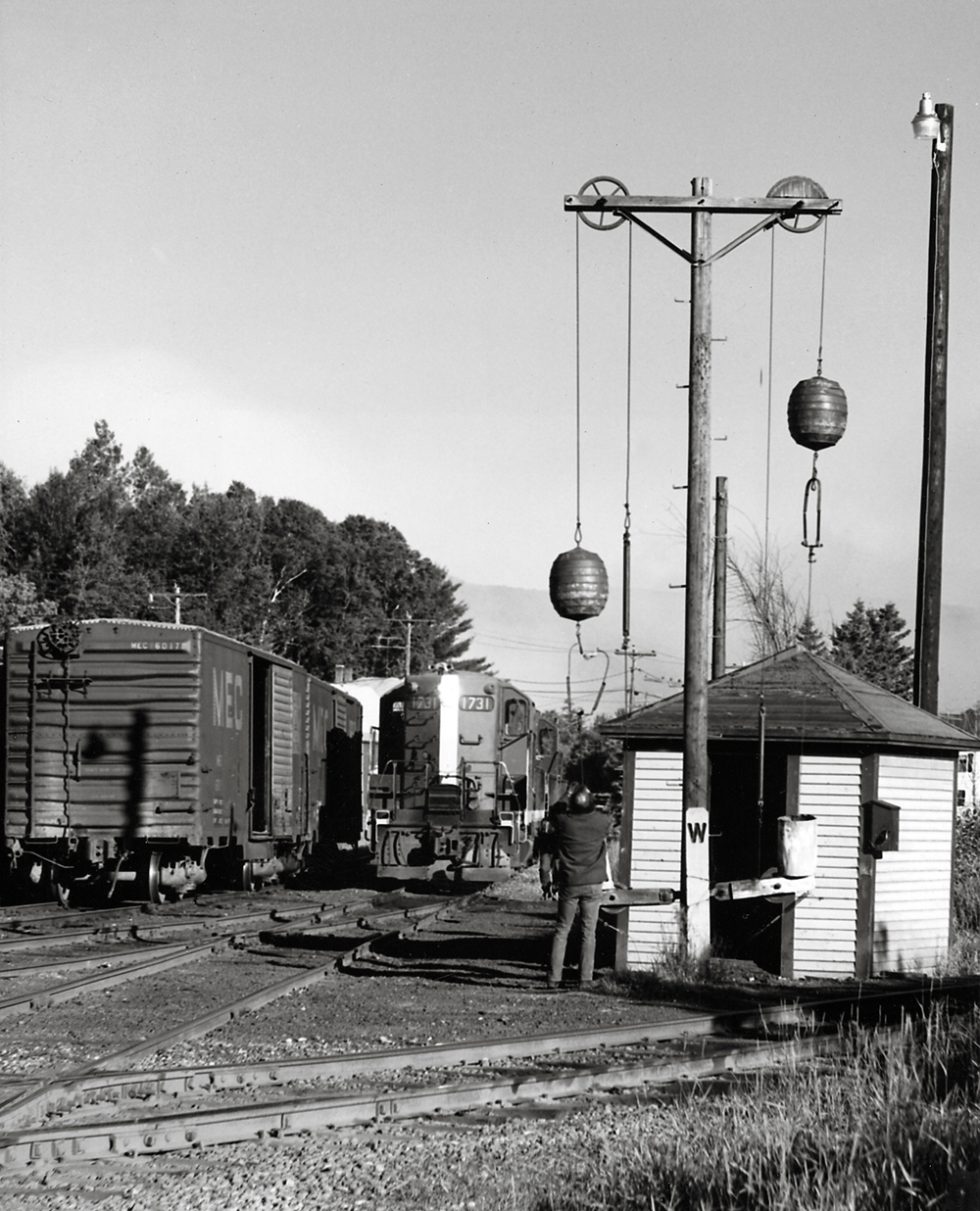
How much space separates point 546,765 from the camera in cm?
2980

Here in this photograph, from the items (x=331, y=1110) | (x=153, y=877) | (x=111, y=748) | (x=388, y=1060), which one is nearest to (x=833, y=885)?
(x=388, y=1060)

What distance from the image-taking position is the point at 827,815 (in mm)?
14570

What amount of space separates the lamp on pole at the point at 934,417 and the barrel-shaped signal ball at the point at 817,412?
339cm

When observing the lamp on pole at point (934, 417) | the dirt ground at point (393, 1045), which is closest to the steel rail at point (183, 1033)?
the dirt ground at point (393, 1045)

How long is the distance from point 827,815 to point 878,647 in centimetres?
5625

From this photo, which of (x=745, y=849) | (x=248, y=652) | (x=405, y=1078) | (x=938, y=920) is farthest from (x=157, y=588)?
(x=405, y=1078)

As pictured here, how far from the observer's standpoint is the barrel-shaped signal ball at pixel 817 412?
15359 millimetres

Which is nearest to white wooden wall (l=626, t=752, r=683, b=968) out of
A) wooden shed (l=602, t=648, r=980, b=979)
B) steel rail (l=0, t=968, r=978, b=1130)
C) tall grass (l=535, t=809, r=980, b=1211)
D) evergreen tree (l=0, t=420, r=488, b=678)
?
wooden shed (l=602, t=648, r=980, b=979)

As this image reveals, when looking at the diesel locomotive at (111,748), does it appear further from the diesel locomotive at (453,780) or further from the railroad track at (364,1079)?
the railroad track at (364,1079)

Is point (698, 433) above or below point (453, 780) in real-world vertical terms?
above

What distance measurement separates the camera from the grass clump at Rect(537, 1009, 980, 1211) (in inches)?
236

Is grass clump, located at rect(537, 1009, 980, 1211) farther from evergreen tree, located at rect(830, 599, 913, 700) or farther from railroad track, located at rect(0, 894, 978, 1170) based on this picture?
evergreen tree, located at rect(830, 599, 913, 700)

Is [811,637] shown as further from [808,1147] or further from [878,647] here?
[808,1147]

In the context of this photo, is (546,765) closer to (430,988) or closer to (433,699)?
(433,699)
